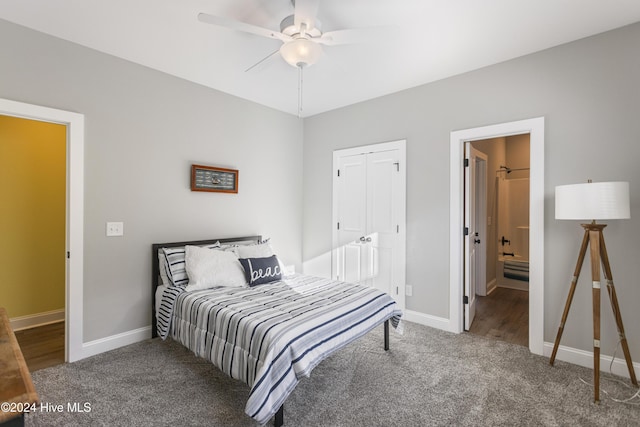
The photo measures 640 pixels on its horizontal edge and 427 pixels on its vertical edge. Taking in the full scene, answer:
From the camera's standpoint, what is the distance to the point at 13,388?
35.2 inches

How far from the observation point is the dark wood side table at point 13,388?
0.81 meters

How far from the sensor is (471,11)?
2242 millimetres

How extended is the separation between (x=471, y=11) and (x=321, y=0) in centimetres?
110

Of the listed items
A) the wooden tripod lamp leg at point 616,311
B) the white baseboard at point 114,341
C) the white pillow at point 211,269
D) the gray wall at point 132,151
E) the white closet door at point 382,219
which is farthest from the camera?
the white closet door at point 382,219

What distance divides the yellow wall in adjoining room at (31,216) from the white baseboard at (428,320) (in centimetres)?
415

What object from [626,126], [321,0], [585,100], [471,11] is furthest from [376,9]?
[626,126]

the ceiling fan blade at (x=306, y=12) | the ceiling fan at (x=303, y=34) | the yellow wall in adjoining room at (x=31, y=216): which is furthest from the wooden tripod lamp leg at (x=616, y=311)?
the yellow wall in adjoining room at (x=31, y=216)

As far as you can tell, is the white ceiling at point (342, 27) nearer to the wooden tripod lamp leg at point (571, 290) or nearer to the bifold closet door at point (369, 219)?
the bifold closet door at point (369, 219)

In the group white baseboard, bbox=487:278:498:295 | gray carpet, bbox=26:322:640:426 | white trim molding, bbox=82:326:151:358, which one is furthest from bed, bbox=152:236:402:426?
white baseboard, bbox=487:278:498:295

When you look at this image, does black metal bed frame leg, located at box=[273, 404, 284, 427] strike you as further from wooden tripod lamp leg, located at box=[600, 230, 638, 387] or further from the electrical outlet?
wooden tripod lamp leg, located at box=[600, 230, 638, 387]

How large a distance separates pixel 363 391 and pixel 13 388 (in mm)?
1968

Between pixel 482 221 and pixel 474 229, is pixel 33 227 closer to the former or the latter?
pixel 474 229

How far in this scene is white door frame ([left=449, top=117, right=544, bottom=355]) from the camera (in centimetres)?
277

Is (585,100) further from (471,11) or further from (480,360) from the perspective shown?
(480,360)
